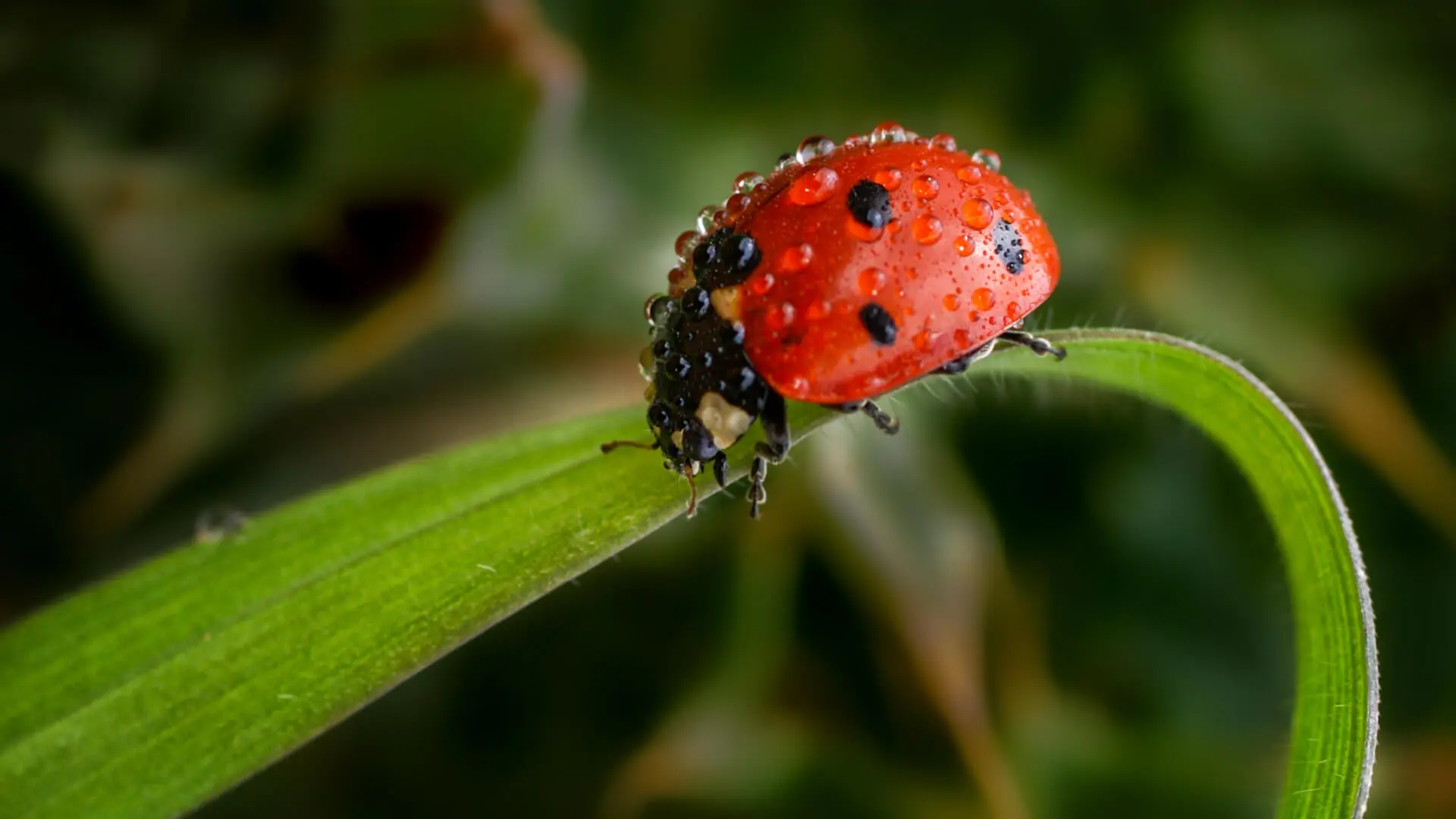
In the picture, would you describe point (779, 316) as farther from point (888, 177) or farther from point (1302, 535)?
point (1302, 535)

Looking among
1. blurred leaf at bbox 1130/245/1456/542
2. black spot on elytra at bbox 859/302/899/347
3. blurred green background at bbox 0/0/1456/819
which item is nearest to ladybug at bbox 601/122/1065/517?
black spot on elytra at bbox 859/302/899/347

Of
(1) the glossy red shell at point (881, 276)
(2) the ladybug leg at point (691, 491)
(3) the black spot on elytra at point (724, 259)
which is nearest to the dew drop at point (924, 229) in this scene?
(1) the glossy red shell at point (881, 276)

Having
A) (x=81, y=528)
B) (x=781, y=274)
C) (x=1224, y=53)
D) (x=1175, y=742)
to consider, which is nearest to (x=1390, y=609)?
(x=1175, y=742)

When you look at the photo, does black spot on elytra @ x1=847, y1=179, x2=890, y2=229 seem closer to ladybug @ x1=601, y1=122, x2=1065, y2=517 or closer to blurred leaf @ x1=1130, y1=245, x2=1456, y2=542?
ladybug @ x1=601, y1=122, x2=1065, y2=517

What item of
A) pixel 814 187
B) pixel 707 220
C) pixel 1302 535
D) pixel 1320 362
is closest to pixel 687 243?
pixel 707 220

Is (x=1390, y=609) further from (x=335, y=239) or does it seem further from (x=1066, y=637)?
(x=335, y=239)

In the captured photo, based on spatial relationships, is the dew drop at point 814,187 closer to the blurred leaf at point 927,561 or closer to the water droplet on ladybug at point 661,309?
the water droplet on ladybug at point 661,309

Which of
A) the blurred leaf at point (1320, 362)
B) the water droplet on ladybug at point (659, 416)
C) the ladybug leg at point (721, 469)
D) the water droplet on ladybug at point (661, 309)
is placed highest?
the blurred leaf at point (1320, 362)
